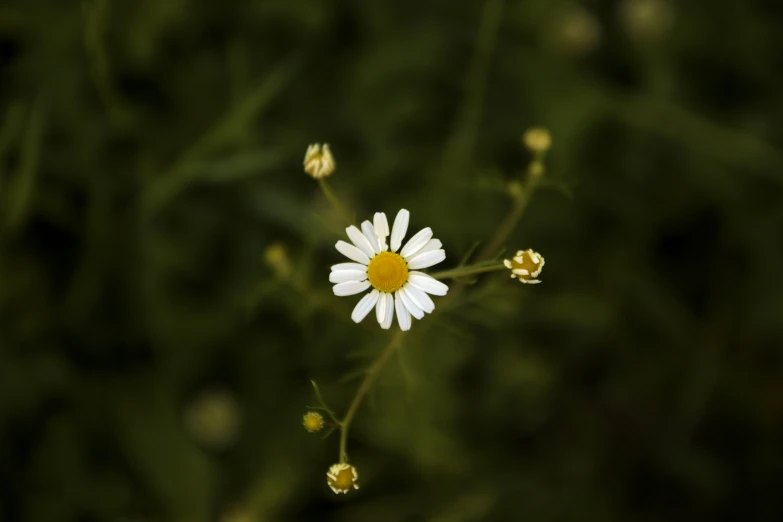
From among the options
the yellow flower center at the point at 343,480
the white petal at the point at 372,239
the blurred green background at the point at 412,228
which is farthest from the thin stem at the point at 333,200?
the yellow flower center at the point at 343,480

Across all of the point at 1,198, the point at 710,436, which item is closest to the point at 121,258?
the point at 1,198

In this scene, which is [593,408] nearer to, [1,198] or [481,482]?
[481,482]

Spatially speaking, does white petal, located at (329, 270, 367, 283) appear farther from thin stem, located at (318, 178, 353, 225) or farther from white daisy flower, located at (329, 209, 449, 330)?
thin stem, located at (318, 178, 353, 225)

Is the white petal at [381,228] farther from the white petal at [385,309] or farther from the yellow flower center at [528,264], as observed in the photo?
the yellow flower center at [528,264]

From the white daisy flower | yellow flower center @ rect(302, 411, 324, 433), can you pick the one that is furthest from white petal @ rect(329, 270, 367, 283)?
yellow flower center @ rect(302, 411, 324, 433)

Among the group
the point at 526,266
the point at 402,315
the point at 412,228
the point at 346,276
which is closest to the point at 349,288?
the point at 346,276

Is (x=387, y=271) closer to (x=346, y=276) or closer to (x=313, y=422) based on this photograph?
(x=346, y=276)
